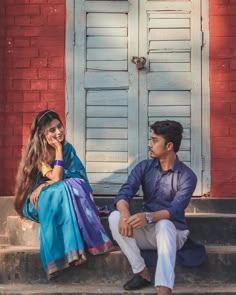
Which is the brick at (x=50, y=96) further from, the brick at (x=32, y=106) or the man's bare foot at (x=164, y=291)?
the man's bare foot at (x=164, y=291)

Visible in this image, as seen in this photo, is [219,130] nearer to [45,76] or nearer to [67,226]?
[45,76]

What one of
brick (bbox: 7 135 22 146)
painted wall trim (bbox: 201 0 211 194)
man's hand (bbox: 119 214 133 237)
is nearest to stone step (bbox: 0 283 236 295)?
man's hand (bbox: 119 214 133 237)

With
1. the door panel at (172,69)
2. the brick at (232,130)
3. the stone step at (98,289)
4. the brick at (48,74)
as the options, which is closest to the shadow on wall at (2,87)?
the brick at (48,74)

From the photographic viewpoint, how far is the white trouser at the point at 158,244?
143 inches

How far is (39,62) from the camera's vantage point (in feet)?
17.6

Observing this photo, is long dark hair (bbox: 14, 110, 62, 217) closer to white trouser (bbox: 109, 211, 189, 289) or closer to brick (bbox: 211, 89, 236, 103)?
white trouser (bbox: 109, 211, 189, 289)

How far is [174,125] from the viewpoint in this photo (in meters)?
4.12

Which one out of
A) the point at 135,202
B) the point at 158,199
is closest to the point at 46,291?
the point at 158,199

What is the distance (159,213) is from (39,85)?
2.10 meters

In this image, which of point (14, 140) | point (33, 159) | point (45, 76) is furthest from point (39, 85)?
point (33, 159)

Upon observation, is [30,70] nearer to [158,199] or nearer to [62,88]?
[62,88]

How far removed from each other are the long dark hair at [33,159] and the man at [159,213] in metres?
0.73

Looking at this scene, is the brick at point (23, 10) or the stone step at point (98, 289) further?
the brick at point (23, 10)

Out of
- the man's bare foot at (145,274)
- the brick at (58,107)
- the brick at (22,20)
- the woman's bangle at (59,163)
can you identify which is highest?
the brick at (22,20)
